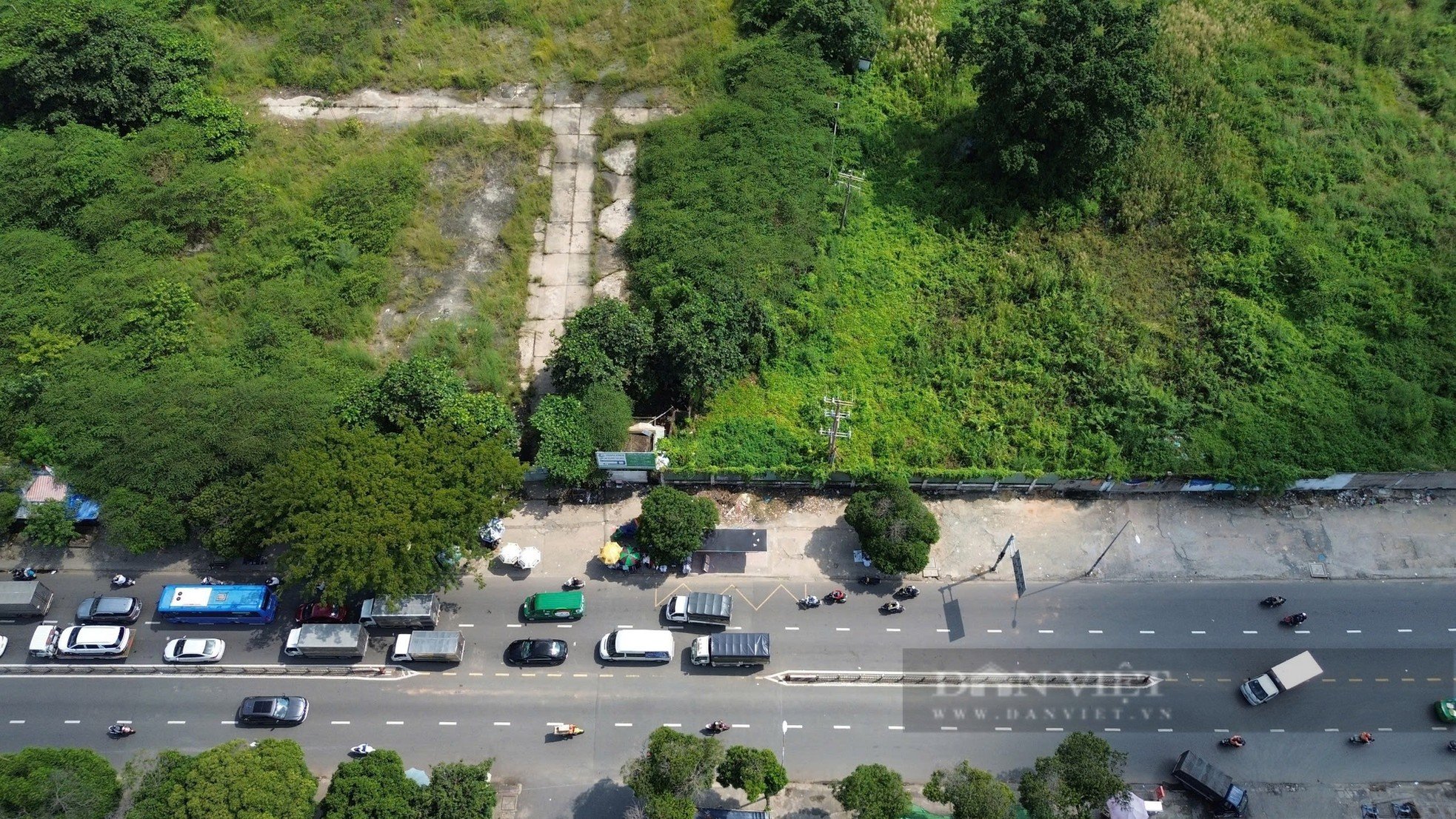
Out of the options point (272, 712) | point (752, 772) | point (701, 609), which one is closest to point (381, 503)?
point (272, 712)

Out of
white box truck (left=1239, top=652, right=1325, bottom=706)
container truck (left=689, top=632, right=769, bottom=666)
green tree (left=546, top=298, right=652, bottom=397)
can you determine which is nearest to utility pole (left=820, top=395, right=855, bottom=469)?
container truck (left=689, top=632, right=769, bottom=666)

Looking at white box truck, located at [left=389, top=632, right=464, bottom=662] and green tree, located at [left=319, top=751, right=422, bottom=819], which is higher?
white box truck, located at [left=389, top=632, right=464, bottom=662]

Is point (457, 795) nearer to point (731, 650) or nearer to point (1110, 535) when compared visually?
point (731, 650)

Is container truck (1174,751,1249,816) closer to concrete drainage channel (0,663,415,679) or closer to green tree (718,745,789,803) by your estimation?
green tree (718,745,789,803)

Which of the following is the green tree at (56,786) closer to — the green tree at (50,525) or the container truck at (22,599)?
the container truck at (22,599)

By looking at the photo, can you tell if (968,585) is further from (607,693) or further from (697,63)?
(697,63)

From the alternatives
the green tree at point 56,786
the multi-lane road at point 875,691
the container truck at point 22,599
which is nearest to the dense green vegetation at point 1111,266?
the multi-lane road at point 875,691

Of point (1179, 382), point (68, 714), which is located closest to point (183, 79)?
point (68, 714)
